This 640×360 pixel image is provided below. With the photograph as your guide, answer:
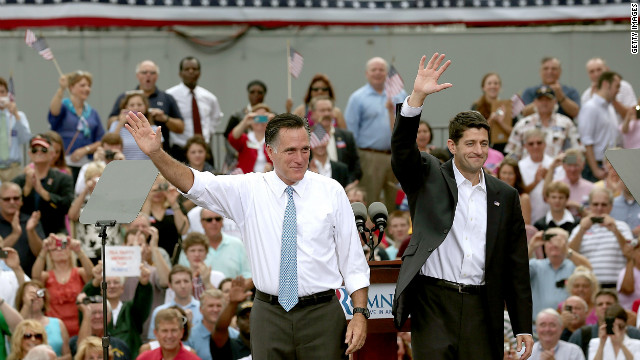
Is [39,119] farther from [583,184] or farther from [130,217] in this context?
[130,217]

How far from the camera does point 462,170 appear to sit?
22.4 feet

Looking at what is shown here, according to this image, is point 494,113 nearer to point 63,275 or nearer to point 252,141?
point 252,141

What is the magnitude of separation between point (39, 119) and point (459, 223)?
10.6m

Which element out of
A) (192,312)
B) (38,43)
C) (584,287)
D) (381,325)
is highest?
(38,43)

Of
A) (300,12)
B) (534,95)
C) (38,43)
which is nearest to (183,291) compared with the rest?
(38,43)

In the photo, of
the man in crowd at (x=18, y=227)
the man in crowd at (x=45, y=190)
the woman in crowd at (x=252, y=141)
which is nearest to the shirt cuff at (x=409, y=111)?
the man in crowd at (x=18, y=227)

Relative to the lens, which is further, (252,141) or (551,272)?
(252,141)

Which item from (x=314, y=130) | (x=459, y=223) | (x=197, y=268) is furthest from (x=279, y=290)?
(x=314, y=130)

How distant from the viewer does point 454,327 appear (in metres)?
6.66

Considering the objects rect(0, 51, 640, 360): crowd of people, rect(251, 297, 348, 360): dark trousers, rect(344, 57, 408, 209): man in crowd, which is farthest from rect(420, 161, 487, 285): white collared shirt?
rect(344, 57, 408, 209): man in crowd

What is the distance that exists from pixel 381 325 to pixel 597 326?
3.58 metres

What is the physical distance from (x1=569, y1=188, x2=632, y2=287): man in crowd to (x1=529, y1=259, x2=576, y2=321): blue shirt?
59cm

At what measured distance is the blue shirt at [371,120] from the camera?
1391cm

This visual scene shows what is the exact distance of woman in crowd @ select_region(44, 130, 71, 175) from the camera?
1260 cm
